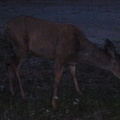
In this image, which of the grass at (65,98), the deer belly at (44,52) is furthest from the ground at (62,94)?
the deer belly at (44,52)

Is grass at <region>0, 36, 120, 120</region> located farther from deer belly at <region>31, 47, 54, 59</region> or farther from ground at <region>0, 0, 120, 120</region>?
deer belly at <region>31, 47, 54, 59</region>

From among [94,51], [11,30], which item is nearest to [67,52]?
[94,51]

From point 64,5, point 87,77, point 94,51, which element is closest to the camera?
point 94,51

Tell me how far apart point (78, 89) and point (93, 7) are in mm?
14906

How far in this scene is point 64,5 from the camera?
2462cm

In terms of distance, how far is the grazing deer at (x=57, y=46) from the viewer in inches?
351

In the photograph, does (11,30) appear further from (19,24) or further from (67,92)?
(67,92)

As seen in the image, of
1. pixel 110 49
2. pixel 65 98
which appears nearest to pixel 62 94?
pixel 65 98

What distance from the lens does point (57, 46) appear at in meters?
8.94

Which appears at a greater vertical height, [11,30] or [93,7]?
[11,30]

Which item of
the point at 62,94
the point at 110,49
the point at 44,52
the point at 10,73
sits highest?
the point at 110,49

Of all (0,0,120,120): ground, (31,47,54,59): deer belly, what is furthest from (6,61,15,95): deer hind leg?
(31,47,54,59): deer belly

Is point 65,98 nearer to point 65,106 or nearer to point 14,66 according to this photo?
point 65,106

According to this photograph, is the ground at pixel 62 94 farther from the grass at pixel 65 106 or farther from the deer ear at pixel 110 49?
the deer ear at pixel 110 49
